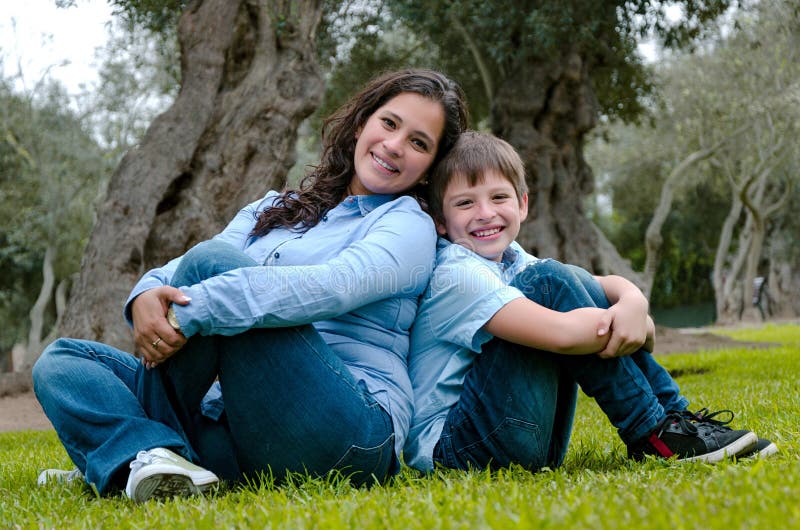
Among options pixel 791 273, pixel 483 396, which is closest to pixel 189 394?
pixel 483 396

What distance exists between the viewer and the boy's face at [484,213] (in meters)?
2.98

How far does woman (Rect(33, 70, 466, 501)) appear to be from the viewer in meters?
2.44

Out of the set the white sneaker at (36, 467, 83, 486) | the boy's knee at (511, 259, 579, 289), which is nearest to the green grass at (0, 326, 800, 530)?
the white sneaker at (36, 467, 83, 486)

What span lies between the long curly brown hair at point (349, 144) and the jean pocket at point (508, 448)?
101cm

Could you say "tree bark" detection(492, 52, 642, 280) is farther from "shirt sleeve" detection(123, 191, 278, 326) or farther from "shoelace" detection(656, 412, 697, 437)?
"shoelace" detection(656, 412, 697, 437)

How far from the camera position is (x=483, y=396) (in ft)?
8.71

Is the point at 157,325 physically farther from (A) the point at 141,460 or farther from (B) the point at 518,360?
(B) the point at 518,360

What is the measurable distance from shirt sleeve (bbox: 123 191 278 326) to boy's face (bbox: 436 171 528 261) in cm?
81

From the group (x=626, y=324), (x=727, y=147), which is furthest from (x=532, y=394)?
(x=727, y=147)

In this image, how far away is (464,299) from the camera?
8.75ft

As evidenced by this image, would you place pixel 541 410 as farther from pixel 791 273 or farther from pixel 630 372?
pixel 791 273

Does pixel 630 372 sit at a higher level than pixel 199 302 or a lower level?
lower

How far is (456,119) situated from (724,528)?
2.01m

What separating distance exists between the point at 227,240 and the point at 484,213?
3.40ft
